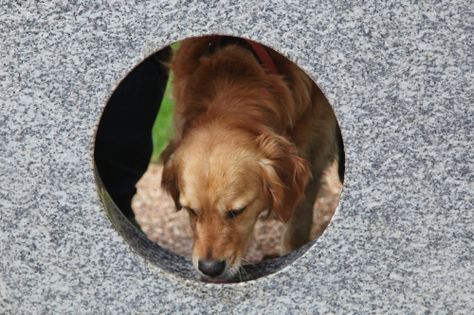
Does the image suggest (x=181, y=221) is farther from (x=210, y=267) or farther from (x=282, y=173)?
(x=210, y=267)

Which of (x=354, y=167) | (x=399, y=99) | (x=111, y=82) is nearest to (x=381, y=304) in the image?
(x=354, y=167)

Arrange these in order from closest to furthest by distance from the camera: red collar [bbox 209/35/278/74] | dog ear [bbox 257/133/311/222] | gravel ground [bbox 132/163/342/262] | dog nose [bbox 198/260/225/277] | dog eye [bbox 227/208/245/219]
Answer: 1. dog nose [bbox 198/260/225/277]
2. dog eye [bbox 227/208/245/219]
3. dog ear [bbox 257/133/311/222]
4. red collar [bbox 209/35/278/74]
5. gravel ground [bbox 132/163/342/262]

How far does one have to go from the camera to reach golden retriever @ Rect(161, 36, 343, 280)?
3406mm

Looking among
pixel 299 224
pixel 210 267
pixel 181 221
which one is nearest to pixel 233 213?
pixel 210 267

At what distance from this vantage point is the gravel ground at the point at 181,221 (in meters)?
4.87

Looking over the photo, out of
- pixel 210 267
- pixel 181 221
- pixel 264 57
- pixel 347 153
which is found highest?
pixel 347 153

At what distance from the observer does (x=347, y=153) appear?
9.80 ft

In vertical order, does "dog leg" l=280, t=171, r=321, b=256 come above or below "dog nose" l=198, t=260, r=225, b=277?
below

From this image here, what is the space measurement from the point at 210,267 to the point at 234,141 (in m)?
0.54

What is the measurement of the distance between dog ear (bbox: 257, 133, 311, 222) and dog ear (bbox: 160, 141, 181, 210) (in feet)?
1.25

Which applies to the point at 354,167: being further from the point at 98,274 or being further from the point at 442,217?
the point at 98,274

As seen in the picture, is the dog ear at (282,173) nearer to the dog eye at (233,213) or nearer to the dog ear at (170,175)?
the dog eye at (233,213)

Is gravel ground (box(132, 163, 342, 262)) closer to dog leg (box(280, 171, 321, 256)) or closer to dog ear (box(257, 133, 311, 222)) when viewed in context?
dog leg (box(280, 171, 321, 256))

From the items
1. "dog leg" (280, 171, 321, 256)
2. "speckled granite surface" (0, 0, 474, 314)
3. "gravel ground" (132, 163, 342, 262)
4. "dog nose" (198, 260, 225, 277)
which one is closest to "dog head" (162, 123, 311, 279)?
"dog nose" (198, 260, 225, 277)
